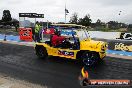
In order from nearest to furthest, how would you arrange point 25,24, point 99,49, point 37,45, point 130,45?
point 99,49 < point 37,45 < point 130,45 < point 25,24

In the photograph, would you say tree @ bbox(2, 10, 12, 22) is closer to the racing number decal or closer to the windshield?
the racing number decal

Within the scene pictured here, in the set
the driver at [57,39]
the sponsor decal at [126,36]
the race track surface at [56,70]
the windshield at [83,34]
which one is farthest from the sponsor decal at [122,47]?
the driver at [57,39]

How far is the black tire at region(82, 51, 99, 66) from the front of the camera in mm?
11570

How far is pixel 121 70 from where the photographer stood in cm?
1110

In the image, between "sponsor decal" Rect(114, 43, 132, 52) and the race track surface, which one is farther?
"sponsor decal" Rect(114, 43, 132, 52)

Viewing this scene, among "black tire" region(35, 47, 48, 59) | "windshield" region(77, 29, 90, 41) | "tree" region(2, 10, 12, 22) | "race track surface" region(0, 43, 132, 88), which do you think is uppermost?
"tree" region(2, 10, 12, 22)

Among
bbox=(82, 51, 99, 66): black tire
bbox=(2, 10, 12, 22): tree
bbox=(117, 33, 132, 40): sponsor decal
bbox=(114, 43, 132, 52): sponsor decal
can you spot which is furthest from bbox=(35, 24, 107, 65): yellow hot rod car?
bbox=(2, 10, 12, 22): tree

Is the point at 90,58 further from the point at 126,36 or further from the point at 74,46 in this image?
the point at 126,36

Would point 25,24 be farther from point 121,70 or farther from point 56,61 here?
point 121,70

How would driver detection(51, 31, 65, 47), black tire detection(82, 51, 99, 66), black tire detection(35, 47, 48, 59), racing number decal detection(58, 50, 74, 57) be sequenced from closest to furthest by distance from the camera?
1. black tire detection(82, 51, 99, 66)
2. racing number decal detection(58, 50, 74, 57)
3. driver detection(51, 31, 65, 47)
4. black tire detection(35, 47, 48, 59)

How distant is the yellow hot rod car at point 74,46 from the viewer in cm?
1162

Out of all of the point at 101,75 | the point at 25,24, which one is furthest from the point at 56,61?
the point at 25,24

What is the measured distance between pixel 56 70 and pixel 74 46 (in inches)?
69.3

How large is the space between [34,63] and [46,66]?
0.97 m
